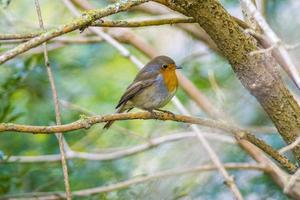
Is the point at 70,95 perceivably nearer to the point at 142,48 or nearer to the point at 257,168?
the point at 142,48

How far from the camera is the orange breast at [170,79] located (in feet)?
12.2

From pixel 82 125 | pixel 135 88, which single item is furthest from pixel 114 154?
pixel 82 125

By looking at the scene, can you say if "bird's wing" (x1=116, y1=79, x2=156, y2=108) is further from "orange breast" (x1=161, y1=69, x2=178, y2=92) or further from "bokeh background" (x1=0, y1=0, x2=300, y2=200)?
"bokeh background" (x1=0, y1=0, x2=300, y2=200)

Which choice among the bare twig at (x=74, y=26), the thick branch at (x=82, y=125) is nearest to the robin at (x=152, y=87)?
the thick branch at (x=82, y=125)

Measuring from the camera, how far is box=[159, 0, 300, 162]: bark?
1788 millimetres

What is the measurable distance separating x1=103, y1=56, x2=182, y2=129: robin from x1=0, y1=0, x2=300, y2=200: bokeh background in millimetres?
171

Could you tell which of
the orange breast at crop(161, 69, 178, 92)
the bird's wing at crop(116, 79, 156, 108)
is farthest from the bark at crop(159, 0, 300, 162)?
the bird's wing at crop(116, 79, 156, 108)

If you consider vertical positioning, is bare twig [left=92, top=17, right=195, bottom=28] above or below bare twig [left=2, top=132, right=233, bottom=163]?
below

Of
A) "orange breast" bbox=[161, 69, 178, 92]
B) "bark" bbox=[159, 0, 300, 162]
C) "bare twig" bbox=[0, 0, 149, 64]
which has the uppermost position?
"orange breast" bbox=[161, 69, 178, 92]

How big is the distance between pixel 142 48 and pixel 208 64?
0.55 meters

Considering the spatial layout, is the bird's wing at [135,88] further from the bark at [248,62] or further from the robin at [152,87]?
the bark at [248,62]

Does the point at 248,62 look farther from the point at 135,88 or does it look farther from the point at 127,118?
the point at 135,88

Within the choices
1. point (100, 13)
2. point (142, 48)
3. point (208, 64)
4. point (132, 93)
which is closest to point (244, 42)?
point (100, 13)

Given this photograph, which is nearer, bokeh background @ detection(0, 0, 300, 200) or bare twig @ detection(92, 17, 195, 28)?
bare twig @ detection(92, 17, 195, 28)
